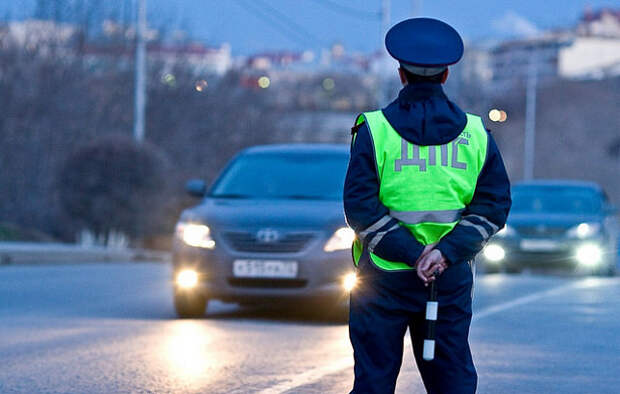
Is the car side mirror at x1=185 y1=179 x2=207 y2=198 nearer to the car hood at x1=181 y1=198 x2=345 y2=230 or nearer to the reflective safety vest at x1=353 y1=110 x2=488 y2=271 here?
the car hood at x1=181 y1=198 x2=345 y2=230

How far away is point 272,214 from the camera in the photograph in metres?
11.7

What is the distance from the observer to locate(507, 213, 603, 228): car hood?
21.0m

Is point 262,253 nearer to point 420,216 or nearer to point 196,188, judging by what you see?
point 196,188

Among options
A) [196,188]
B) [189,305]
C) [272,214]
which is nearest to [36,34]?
[196,188]

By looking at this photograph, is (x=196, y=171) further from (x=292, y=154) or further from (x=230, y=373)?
(x=230, y=373)

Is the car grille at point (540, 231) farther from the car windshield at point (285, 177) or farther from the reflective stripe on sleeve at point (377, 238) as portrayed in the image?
the reflective stripe on sleeve at point (377, 238)

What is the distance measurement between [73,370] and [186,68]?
127 ft

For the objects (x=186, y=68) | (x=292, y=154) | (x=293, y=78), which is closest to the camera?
(x=292, y=154)

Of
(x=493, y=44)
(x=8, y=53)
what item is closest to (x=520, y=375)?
(x=8, y=53)

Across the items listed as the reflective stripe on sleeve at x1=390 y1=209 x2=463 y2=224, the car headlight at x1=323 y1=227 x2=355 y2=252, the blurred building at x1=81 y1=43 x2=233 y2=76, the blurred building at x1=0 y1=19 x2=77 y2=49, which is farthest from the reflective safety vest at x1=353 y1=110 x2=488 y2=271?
the blurred building at x1=81 y1=43 x2=233 y2=76

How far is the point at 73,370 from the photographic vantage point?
8.51m

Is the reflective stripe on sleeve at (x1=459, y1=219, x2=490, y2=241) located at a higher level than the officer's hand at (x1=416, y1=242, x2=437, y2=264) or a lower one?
higher

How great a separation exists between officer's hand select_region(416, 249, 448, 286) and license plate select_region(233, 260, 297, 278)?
22.4ft

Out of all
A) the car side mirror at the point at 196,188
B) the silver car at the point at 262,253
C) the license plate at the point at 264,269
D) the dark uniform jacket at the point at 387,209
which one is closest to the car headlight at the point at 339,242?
the silver car at the point at 262,253
